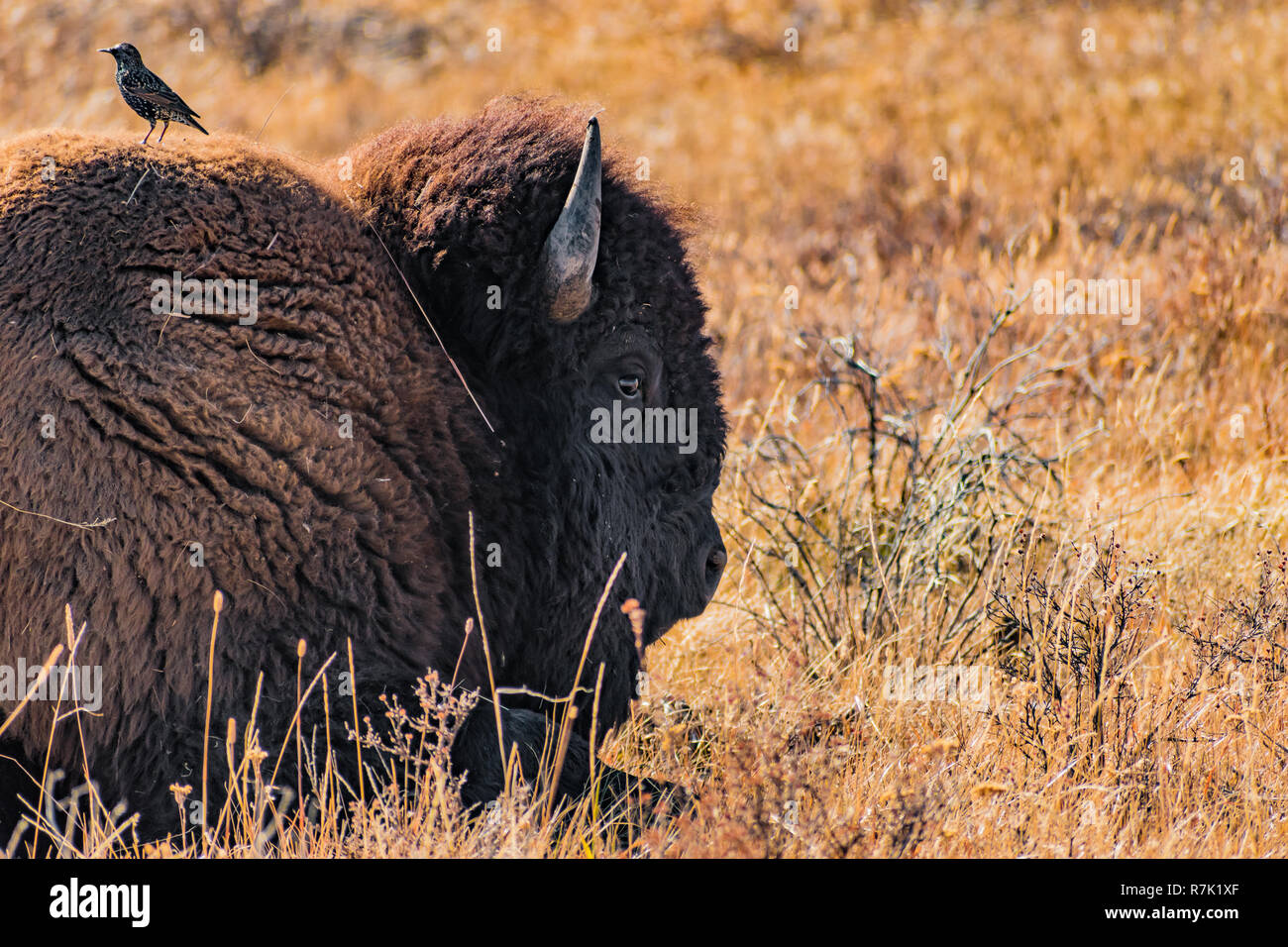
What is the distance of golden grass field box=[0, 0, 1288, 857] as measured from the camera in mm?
3543

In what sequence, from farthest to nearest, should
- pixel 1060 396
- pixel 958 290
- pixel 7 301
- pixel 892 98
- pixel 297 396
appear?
pixel 892 98
pixel 958 290
pixel 1060 396
pixel 297 396
pixel 7 301

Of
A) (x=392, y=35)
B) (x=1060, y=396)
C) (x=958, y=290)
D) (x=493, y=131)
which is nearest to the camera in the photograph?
(x=493, y=131)

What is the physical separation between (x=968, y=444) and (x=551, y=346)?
231 centimetres

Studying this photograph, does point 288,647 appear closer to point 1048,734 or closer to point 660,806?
point 660,806

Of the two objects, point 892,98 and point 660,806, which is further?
point 892,98

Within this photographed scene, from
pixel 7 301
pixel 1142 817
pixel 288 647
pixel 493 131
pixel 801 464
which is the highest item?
pixel 493 131

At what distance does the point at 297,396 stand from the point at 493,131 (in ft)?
3.31

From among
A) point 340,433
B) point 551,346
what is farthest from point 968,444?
point 340,433

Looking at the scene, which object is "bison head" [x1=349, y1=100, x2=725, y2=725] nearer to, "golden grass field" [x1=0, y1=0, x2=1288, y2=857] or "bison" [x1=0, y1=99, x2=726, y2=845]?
"bison" [x1=0, y1=99, x2=726, y2=845]

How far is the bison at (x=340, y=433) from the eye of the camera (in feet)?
10.2

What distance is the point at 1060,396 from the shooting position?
7.71 meters

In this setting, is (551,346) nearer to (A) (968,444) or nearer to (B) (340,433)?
(B) (340,433)

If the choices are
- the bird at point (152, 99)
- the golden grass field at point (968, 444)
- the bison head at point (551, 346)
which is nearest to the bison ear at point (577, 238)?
the bison head at point (551, 346)

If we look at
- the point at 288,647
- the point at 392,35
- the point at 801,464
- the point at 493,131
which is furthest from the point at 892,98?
the point at 288,647
